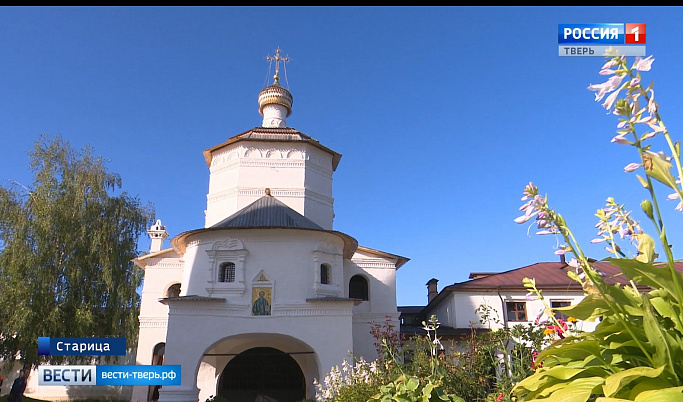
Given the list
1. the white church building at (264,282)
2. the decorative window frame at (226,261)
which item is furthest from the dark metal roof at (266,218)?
the decorative window frame at (226,261)

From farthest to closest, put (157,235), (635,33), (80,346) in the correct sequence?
(157,235) → (80,346) → (635,33)

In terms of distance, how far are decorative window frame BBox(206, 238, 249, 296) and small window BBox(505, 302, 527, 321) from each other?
10095 millimetres

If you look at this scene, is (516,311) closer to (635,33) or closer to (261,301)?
(261,301)

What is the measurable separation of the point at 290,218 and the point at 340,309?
132 inches

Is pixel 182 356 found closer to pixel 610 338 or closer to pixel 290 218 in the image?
pixel 290 218

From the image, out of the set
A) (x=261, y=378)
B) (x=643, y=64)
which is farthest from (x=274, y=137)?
(x=643, y=64)

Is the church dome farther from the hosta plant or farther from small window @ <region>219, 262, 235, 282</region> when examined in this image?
the hosta plant

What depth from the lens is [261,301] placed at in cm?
1382

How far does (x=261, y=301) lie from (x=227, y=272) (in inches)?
56.5

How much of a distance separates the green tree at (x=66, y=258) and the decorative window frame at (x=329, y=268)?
7639mm

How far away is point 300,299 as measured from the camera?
13.9 m

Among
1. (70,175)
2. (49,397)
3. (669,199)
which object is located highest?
(70,175)

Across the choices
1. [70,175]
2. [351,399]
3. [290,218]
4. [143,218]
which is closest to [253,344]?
[290,218]

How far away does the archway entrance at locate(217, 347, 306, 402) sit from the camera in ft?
52.7
